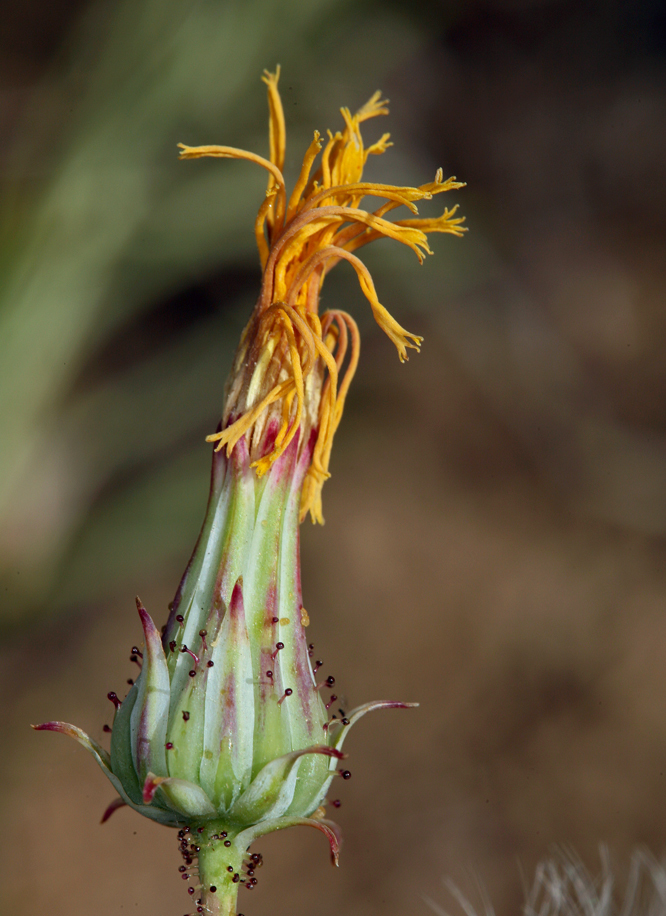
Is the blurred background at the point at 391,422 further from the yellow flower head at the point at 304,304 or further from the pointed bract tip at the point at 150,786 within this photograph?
the pointed bract tip at the point at 150,786

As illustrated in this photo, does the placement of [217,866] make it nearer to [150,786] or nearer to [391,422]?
[150,786]

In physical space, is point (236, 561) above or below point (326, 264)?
below

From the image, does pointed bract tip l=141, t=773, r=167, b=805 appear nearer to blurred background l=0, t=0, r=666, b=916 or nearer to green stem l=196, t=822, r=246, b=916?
green stem l=196, t=822, r=246, b=916

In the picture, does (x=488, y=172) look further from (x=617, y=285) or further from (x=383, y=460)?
(x=383, y=460)

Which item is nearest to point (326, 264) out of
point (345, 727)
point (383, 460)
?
point (345, 727)

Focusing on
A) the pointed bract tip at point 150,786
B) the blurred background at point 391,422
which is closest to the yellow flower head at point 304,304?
the pointed bract tip at point 150,786

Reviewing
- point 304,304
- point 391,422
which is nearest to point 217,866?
point 304,304

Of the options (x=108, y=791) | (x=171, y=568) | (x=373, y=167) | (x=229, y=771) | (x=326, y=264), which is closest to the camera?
(x=229, y=771)
